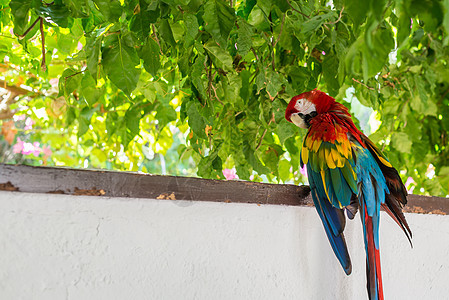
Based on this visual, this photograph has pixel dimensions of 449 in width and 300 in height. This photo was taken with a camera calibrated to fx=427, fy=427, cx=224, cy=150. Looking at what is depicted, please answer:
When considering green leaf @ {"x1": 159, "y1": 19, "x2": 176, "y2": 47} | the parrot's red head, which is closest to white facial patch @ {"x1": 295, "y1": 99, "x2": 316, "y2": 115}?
the parrot's red head

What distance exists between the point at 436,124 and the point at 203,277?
3.81 feet

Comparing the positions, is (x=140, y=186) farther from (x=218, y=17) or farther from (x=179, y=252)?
(x=218, y=17)

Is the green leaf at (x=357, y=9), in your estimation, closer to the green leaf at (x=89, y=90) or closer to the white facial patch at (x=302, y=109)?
the white facial patch at (x=302, y=109)

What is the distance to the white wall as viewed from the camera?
Answer: 1.27ft

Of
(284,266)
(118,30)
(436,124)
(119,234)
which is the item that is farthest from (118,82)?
(436,124)

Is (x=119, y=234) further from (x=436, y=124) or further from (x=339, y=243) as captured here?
(x=436, y=124)

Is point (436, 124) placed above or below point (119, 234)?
above

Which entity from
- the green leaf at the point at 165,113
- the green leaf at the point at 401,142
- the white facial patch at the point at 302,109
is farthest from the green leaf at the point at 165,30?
the green leaf at the point at 401,142

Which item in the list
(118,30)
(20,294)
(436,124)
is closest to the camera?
(20,294)

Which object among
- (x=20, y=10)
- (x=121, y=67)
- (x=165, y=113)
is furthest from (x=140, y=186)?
(x=165, y=113)

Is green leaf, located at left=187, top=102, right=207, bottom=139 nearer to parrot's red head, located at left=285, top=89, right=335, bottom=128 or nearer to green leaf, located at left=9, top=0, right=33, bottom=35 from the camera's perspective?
parrot's red head, located at left=285, top=89, right=335, bottom=128

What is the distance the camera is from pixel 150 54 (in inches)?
24.0

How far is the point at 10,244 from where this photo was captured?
0.37 m

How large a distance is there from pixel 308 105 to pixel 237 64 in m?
0.25
